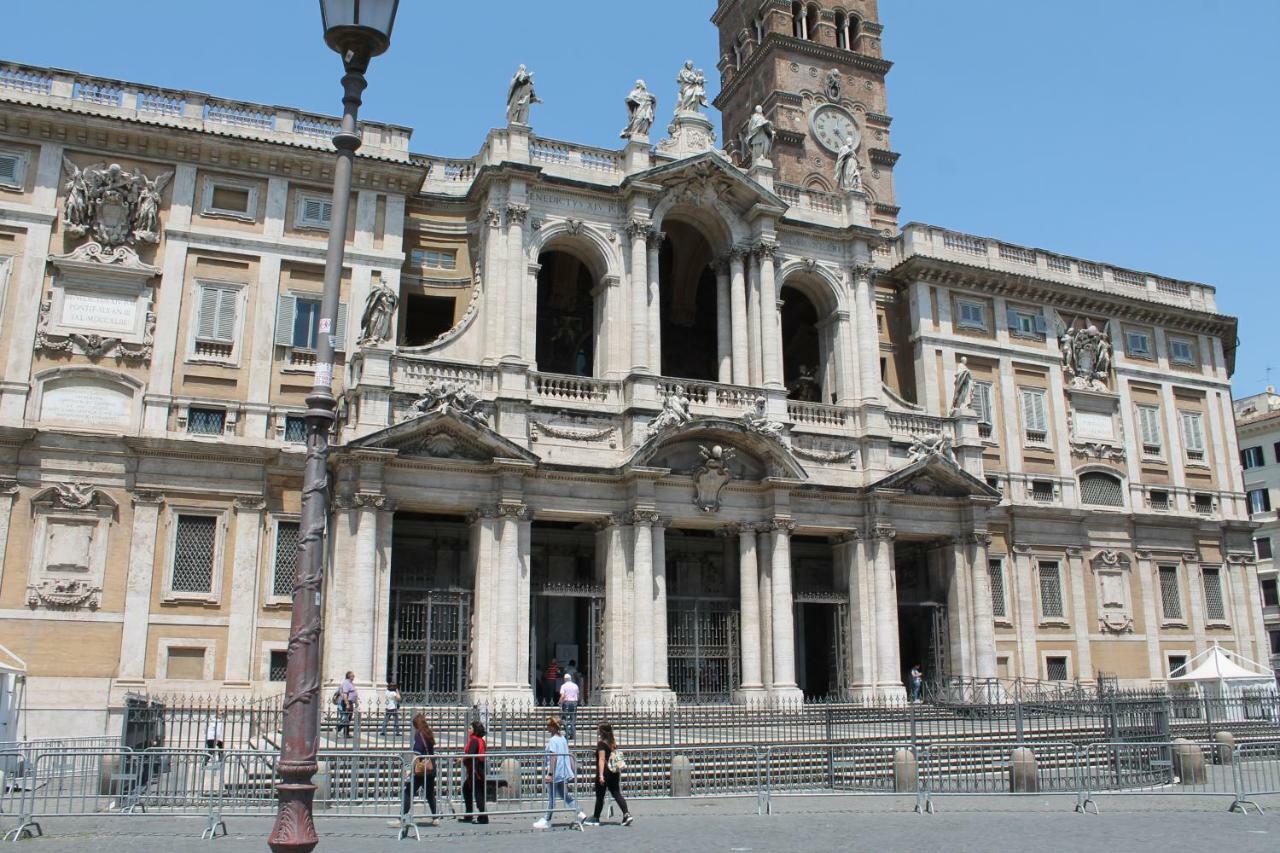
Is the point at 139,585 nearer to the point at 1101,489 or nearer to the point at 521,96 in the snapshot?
the point at 521,96

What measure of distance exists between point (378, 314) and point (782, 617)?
13441mm

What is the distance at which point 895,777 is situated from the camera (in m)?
20.0

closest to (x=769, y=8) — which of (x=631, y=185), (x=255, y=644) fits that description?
(x=631, y=185)

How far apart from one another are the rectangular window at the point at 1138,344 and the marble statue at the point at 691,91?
1934cm

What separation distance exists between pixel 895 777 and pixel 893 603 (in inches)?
503

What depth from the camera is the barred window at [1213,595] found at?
41062 mm

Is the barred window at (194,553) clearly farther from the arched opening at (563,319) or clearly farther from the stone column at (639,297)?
the stone column at (639,297)

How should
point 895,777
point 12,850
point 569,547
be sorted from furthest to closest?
1. point 569,547
2. point 895,777
3. point 12,850

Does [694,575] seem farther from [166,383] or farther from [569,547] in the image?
[166,383]

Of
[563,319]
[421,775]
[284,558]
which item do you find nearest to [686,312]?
[563,319]

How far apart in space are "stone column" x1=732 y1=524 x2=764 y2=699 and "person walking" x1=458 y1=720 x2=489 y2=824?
1472 cm

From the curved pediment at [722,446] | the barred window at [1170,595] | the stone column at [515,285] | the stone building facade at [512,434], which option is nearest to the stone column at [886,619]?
the stone building facade at [512,434]

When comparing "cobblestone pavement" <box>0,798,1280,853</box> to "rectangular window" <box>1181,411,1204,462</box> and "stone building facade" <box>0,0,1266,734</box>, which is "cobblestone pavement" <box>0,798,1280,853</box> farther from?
"rectangular window" <box>1181,411,1204,462</box>

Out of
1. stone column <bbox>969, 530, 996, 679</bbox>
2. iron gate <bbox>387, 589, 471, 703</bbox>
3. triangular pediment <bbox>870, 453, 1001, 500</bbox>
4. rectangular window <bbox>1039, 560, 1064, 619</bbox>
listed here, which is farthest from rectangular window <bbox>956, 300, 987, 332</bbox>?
iron gate <bbox>387, 589, 471, 703</bbox>
